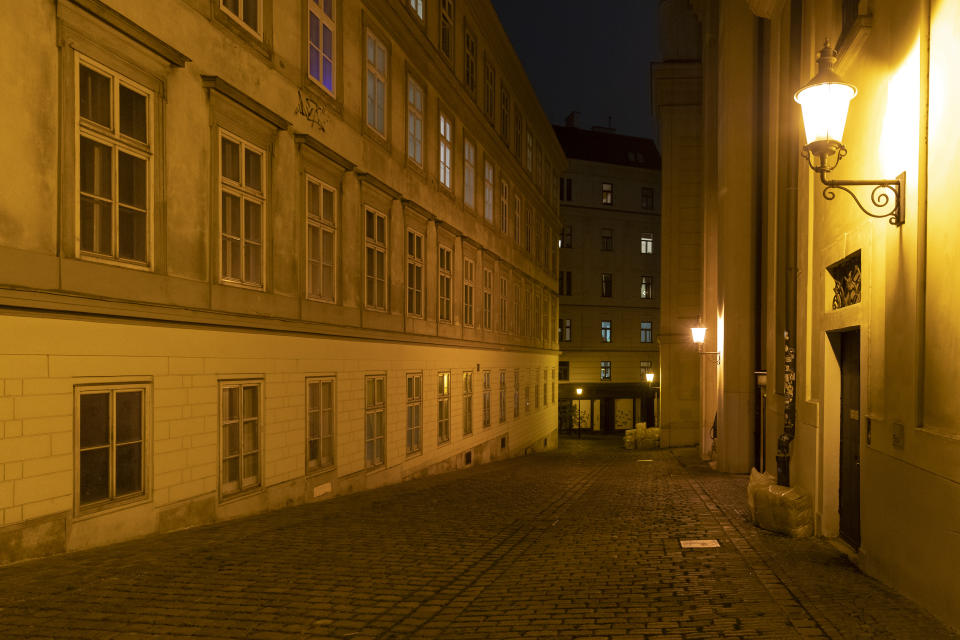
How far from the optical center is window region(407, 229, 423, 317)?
1775 cm

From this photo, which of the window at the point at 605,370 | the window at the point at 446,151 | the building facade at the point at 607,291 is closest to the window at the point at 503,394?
the window at the point at 446,151

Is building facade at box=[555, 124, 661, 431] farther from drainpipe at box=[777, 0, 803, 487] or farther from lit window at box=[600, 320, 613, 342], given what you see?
drainpipe at box=[777, 0, 803, 487]

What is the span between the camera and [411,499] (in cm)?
1309

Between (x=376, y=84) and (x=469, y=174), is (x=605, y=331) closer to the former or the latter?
(x=469, y=174)

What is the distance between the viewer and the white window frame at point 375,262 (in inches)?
598

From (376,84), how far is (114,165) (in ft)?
27.3

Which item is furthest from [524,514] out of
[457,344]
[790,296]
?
[457,344]

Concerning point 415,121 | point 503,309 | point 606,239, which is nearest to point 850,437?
point 415,121

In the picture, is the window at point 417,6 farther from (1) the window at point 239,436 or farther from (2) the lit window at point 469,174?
(1) the window at point 239,436

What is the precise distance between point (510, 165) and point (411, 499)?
58.1 ft

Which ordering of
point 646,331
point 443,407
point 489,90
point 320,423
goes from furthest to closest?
1. point 646,331
2. point 489,90
3. point 443,407
4. point 320,423

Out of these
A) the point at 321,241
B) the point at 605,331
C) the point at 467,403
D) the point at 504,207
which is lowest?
the point at 467,403

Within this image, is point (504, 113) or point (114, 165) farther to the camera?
point (504, 113)

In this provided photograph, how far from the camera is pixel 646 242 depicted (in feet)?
188
